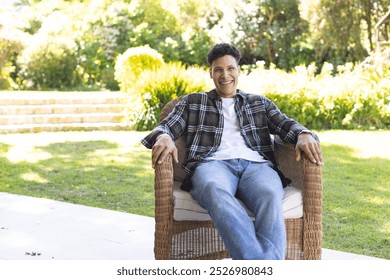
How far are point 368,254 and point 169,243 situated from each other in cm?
129

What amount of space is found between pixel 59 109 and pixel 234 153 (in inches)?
268

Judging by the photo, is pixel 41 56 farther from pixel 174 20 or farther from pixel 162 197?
pixel 162 197

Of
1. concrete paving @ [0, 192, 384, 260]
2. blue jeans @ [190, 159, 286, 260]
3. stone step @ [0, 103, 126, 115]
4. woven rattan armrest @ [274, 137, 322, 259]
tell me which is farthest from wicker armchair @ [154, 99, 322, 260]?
stone step @ [0, 103, 126, 115]

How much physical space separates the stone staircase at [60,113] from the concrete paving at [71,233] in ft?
14.3

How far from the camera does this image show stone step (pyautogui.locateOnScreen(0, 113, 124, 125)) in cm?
927

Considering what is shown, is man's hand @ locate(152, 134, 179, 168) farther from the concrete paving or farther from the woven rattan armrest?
the concrete paving

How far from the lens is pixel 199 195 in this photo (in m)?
2.88

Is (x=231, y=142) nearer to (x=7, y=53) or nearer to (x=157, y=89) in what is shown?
(x=157, y=89)

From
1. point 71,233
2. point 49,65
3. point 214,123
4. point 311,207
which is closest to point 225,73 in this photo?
point 214,123

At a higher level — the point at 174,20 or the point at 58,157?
the point at 174,20

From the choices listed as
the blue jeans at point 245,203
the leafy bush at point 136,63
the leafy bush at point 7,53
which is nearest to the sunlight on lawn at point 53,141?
the leafy bush at point 136,63

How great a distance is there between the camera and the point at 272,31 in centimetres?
1442

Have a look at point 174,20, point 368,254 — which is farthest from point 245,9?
point 368,254

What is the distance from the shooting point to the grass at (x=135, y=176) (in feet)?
14.0
